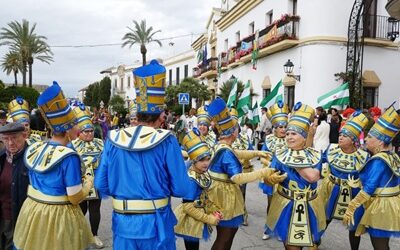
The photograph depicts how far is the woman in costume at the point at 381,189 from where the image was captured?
4258 mm

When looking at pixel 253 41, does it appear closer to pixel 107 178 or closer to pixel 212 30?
pixel 212 30

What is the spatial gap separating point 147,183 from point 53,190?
949 mm

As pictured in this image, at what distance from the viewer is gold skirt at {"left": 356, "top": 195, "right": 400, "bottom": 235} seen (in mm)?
4285

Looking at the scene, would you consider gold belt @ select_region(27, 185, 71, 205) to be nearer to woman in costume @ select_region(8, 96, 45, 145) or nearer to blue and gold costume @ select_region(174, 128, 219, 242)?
blue and gold costume @ select_region(174, 128, 219, 242)

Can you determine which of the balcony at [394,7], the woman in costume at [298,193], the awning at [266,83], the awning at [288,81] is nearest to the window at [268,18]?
the awning at [266,83]

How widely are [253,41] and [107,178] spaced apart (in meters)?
20.6

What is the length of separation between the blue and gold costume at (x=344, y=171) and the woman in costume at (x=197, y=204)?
1.97 meters

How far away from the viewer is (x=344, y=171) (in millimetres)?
5266

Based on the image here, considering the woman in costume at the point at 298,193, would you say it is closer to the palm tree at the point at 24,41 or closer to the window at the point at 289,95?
the window at the point at 289,95

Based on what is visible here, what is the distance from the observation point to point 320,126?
1102 cm

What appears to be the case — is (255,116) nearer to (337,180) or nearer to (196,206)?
(337,180)

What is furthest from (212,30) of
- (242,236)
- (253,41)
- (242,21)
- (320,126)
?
(242,236)

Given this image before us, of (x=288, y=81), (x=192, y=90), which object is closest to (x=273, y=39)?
(x=288, y=81)

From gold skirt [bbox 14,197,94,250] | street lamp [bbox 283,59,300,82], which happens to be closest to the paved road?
gold skirt [bbox 14,197,94,250]
